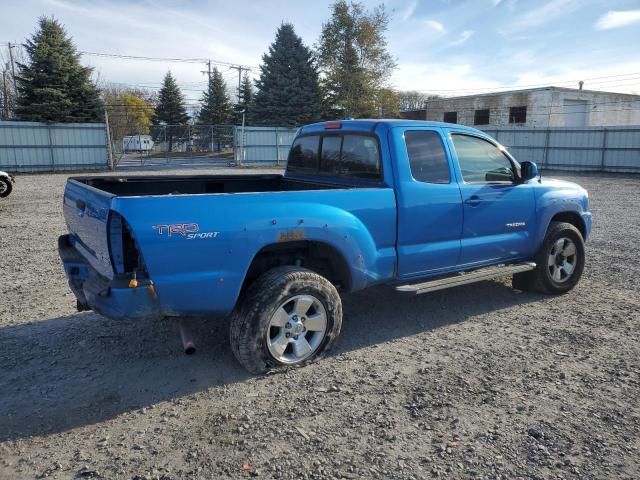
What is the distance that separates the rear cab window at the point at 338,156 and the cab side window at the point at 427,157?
0.32 metres

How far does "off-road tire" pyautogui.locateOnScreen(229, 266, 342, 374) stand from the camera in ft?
12.3

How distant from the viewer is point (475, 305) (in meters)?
5.62

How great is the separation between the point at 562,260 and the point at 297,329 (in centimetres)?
Answer: 357

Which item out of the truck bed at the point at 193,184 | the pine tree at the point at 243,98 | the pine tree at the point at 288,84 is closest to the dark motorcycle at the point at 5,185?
the truck bed at the point at 193,184

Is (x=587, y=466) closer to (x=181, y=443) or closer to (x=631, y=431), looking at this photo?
(x=631, y=431)

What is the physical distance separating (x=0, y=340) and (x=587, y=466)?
4.56 m

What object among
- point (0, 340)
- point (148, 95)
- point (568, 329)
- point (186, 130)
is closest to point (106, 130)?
point (186, 130)

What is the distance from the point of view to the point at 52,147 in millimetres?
26531

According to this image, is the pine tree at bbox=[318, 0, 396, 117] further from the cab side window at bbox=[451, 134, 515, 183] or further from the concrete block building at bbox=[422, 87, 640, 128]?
the cab side window at bbox=[451, 134, 515, 183]

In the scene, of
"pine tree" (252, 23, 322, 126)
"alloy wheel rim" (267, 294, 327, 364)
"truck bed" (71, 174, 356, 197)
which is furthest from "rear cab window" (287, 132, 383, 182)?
"pine tree" (252, 23, 322, 126)

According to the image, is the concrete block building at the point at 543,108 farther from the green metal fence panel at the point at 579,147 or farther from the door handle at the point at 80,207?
the door handle at the point at 80,207

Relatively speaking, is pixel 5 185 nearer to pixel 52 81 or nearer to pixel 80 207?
pixel 80 207

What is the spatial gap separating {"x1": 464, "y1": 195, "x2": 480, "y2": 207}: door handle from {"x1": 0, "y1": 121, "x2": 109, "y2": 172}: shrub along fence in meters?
26.2

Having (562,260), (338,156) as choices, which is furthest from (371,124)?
(562,260)
